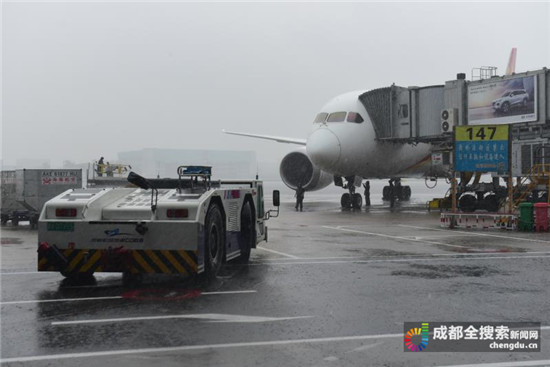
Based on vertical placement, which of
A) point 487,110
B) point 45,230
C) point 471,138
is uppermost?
point 487,110

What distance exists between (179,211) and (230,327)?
240 centimetres

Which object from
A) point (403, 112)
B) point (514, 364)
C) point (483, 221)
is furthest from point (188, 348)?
point (403, 112)

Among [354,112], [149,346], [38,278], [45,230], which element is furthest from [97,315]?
[354,112]

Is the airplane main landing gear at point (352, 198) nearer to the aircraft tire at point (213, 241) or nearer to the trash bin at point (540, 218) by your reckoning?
the trash bin at point (540, 218)

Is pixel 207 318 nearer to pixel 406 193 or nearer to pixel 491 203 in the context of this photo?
pixel 491 203

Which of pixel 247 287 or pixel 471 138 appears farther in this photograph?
pixel 471 138

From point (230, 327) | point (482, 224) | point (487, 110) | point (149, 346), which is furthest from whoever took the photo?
point (487, 110)

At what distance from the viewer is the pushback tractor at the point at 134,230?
315 inches

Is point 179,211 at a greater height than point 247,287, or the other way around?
point 179,211

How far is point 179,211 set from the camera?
802cm

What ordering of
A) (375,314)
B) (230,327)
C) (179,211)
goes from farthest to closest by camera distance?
(179,211)
(375,314)
(230,327)

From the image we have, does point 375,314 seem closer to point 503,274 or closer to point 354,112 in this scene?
point 503,274

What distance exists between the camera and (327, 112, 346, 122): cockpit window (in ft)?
87.6

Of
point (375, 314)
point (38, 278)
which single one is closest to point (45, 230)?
point (38, 278)
